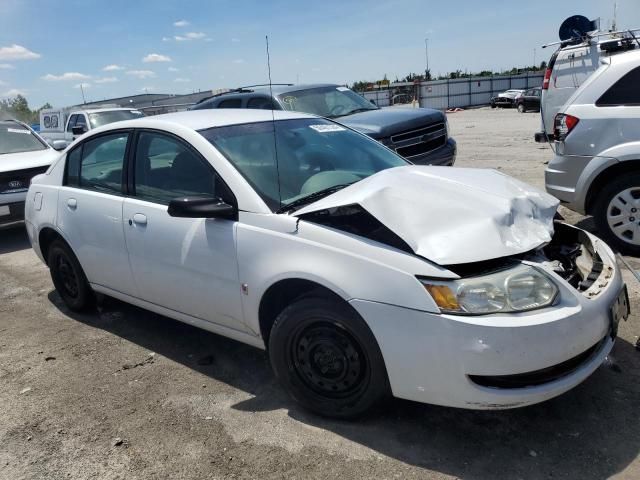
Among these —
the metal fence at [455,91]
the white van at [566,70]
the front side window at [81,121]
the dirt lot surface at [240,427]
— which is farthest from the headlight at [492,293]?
the metal fence at [455,91]

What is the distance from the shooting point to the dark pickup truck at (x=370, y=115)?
7.57 meters

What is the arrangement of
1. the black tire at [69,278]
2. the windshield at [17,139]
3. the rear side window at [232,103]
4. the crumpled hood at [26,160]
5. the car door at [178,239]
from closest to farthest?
the car door at [178,239] → the black tire at [69,278] → the crumpled hood at [26,160] → the windshield at [17,139] → the rear side window at [232,103]

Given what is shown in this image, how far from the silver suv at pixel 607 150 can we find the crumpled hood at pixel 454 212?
2.30 metres

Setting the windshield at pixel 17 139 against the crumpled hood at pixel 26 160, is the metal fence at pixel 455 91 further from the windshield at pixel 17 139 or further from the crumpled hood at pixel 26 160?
the crumpled hood at pixel 26 160

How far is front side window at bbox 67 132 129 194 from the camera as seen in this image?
4074 mm

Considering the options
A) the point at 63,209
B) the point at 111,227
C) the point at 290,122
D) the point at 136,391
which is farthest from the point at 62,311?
the point at 290,122

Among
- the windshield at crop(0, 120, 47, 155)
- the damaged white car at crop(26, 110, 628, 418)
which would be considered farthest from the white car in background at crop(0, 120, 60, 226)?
the damaged white car at crop(26, 110, 628, 418)

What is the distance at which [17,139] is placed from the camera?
8.95 m

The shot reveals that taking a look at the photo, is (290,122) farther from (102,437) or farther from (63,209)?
(102,437)

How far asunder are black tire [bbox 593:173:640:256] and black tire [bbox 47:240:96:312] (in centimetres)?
465

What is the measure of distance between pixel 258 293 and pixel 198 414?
0.79 metres

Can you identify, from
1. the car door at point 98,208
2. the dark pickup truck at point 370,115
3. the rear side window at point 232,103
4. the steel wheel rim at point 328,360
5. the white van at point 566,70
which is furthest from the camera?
the rear side window at point 232,103

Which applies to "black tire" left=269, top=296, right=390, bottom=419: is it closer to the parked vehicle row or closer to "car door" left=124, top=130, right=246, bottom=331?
"car door" left=124, top=130, right=246, bottom=331

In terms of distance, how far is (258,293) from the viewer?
10.0ft
